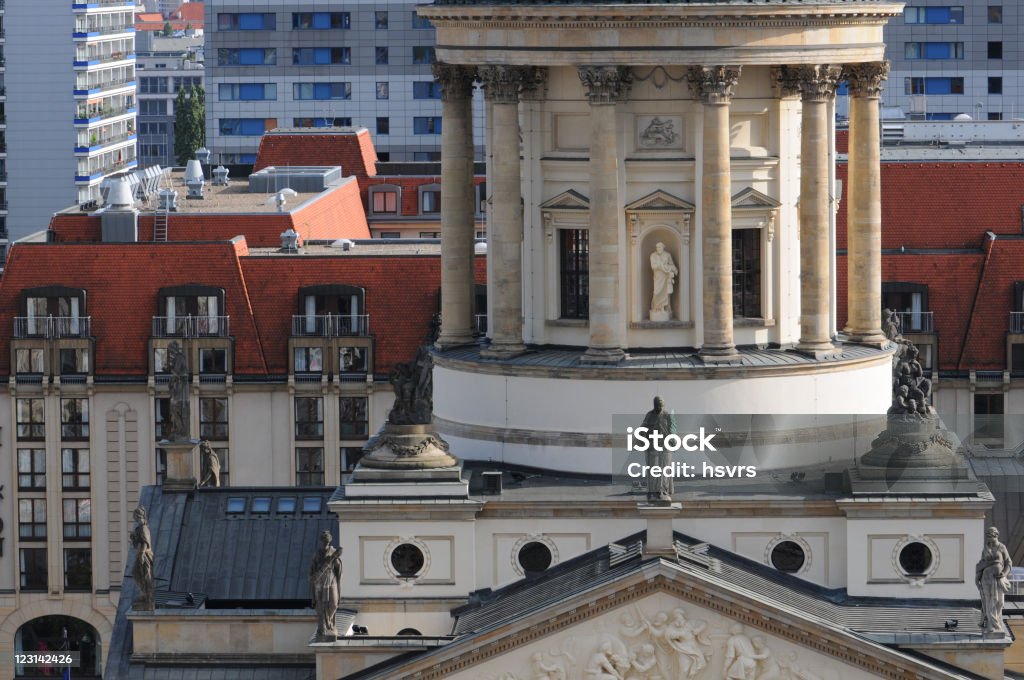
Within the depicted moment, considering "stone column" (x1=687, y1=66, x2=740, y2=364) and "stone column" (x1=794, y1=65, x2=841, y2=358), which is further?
"stone column" (x1=794, y1=65, x2=841, y2=358)

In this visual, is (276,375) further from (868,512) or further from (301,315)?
(868,512)

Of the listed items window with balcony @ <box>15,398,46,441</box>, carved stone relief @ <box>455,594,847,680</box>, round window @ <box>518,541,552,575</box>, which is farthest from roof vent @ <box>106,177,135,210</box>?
carved stone relief @ <box>455,594,847,680</box>

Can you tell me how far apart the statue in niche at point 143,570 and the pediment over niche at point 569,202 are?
1629 centimetres

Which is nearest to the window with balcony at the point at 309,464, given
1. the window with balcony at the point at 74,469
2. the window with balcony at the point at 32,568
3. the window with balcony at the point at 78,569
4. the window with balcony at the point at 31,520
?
the window with balcony at the point at 74,469

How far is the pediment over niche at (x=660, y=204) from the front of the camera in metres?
111

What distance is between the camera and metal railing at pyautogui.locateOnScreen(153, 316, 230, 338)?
163 m

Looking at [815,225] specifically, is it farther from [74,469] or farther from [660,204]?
[74,469]

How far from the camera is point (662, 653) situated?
102750 mm

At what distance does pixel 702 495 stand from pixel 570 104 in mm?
13532

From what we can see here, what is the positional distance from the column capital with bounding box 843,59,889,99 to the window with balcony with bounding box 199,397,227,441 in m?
54.4

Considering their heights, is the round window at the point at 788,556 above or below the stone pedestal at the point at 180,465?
below

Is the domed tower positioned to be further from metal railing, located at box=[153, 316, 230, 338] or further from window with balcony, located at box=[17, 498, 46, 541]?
window with balcony, located at box=[17, 498, 46, 541]

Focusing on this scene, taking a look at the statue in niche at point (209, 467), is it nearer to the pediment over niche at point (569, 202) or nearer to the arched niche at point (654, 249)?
the pediment over niche at point (569, 202)

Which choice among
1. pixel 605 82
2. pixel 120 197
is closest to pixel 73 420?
pixel 120 197
